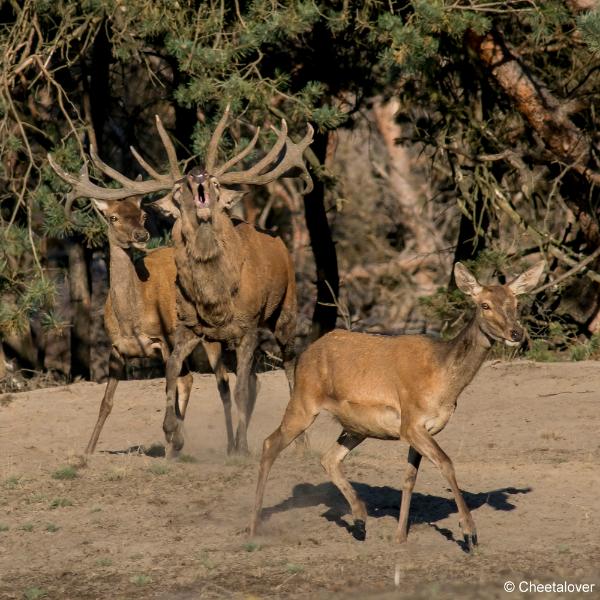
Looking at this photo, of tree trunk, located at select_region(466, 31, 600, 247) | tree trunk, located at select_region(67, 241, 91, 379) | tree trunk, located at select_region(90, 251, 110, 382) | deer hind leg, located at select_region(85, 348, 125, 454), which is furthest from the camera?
tree trunk, located at select_region(90, 251, 110, 382)

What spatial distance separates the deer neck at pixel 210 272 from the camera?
1207 centimetres

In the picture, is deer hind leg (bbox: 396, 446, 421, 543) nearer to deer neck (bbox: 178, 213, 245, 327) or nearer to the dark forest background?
deer neck (bbox: 178, 213, 245, 327)

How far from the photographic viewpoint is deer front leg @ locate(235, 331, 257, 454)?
12.1m

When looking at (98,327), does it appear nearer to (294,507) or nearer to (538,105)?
(538,105)

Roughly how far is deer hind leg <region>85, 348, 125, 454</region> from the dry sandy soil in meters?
0.19

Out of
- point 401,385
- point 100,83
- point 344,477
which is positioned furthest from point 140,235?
point 100,83

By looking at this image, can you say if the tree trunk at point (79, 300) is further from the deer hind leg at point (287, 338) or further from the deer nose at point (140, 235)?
the deer hind leg at point (287, 338)

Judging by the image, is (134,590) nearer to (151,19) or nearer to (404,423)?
(404,423)

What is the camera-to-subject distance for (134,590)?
8422mm

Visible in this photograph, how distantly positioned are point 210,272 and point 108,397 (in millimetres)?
1675

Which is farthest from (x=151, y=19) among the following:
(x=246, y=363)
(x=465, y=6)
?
(x=246, y=363)

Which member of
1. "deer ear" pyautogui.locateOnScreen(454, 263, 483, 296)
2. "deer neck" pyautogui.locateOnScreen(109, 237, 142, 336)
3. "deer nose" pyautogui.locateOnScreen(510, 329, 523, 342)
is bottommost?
"deer neck" pyautogui.locateOnScreen(109, 237, 142, 336)

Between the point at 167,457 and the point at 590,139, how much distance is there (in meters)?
6.61

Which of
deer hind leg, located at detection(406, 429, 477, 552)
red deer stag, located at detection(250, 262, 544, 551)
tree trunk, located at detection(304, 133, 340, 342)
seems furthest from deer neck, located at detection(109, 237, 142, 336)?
tree trunk, located at detection(304, 133, 340, 342)
